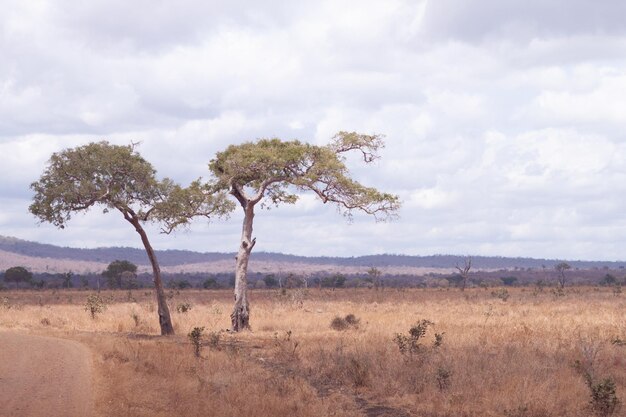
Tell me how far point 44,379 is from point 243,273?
53.4 ft

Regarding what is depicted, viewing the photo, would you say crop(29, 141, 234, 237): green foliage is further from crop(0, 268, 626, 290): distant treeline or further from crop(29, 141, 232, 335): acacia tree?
crop(0, 268, 626, 290): distant treeline

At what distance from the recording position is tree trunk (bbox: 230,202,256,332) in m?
32.1

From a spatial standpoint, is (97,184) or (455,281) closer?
(97,184)

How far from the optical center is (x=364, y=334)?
28.1 metres

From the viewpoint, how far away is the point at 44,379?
1636 cm

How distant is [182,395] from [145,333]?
1716cm

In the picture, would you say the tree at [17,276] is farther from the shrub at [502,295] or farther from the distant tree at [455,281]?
the shrub at [502,295]

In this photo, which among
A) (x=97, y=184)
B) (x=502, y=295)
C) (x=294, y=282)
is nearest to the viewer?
(x=97, y=184)

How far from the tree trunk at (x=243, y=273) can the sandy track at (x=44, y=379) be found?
9.15 m

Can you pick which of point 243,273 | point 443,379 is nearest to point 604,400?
point 443,379

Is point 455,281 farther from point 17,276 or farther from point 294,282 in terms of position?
point 17,276

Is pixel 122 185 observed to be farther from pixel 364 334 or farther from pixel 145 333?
pixel 364 334

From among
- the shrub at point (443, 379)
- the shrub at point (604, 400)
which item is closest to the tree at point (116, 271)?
the shrub at point (443, 379)

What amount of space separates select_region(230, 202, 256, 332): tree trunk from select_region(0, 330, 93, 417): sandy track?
30.0 feet
